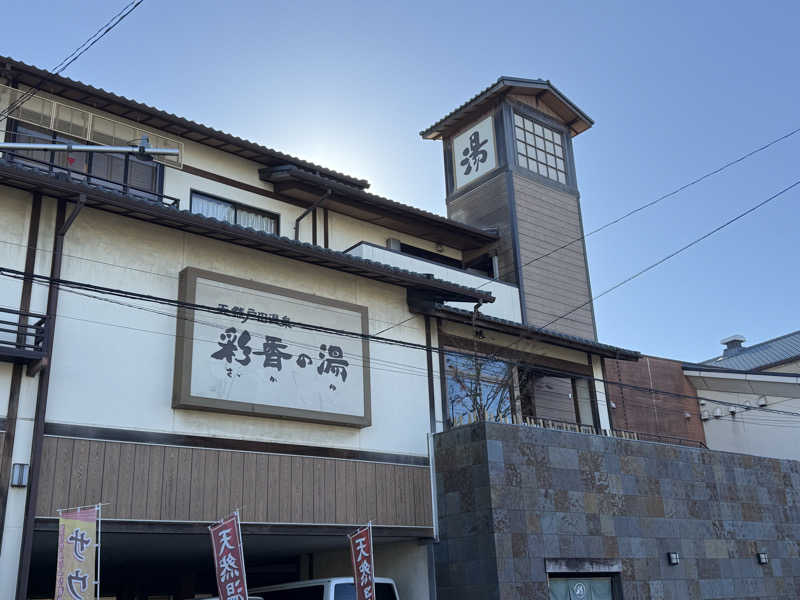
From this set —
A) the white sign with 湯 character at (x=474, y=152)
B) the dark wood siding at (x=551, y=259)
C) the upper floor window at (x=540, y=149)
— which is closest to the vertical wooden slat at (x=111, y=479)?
the dark wood siding at (x=551, y=259)

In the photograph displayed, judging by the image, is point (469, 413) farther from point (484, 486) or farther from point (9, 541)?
point (9, 541)

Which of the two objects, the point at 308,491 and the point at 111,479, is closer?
the point at 111,479

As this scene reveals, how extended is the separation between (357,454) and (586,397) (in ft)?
24.7

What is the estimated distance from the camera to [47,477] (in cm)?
1073

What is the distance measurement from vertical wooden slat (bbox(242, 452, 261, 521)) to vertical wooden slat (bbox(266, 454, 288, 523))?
0.24 m

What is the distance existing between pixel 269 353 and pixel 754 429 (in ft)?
59.4

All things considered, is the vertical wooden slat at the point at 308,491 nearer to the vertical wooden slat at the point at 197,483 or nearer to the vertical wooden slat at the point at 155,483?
the vertical wooden slat at the point at 197,483

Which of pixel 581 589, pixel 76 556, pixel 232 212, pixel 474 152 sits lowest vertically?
pixel 581 589

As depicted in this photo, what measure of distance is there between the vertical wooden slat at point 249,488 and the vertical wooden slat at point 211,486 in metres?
0.45

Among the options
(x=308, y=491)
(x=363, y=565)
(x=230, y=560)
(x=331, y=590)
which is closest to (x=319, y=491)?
(x=308, y=491)

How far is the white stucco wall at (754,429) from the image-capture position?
2419 cm

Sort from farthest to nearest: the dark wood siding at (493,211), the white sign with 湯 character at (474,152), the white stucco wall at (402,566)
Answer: the white sign with 湯 character at (474,152)
the dark wood siding at (493,211)
the white stucco wall at (402,566)

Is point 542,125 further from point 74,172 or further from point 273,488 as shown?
point 273,488

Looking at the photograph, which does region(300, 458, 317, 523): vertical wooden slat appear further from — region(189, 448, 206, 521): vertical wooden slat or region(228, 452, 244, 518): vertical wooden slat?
region(189, 448, 206, 521): vertical wooden slat
